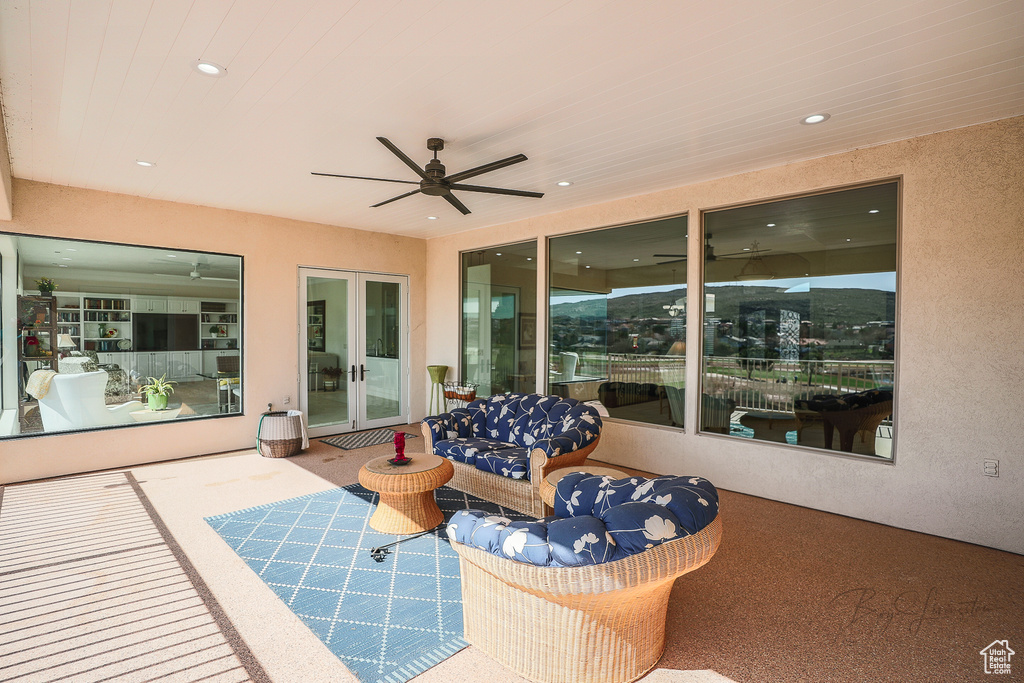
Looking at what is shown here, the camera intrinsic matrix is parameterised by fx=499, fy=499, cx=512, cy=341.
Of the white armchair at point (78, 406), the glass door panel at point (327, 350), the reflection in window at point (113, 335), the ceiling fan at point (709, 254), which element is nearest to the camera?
the ceiling fan at point (709, 254)

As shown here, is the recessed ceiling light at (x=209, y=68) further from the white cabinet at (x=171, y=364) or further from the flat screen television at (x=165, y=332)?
the white cabinet at (x=171, y=364)

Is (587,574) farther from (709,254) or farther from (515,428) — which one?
(709,254)

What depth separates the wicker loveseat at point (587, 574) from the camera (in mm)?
1906

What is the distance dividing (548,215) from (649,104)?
3.07 metres

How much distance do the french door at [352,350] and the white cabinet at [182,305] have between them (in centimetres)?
121

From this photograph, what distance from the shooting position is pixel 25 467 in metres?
4.87

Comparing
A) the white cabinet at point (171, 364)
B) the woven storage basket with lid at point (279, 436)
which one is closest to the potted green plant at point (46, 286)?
the white cabinet at point (171, 364)

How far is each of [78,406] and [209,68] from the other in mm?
4332

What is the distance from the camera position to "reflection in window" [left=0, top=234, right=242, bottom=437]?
492 centimetres

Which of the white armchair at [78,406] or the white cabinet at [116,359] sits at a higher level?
the white cabinet at [116,359]

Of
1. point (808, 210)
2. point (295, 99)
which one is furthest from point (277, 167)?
point (808, 210)

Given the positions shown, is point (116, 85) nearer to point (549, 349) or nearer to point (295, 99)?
point (295, 99)
